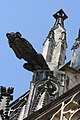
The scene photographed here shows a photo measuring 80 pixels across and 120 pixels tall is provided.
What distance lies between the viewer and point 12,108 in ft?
46.4

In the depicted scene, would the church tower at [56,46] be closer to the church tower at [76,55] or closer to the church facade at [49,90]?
the church facade at [49,90]

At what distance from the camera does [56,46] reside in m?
15.6

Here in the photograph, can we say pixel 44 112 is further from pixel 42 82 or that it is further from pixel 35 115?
pixel 42 82

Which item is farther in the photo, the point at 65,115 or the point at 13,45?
the point at 13,45

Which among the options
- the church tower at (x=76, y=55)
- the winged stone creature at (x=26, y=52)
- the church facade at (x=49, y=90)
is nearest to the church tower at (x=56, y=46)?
the church facade at (x=49, y=90)

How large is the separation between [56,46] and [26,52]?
1764 mm

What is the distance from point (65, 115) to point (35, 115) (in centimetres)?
58

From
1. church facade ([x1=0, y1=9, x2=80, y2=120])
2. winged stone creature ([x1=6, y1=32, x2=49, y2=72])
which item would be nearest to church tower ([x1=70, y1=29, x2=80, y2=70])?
church facade ([x1=0, y1=9, x2=80, y2=120])

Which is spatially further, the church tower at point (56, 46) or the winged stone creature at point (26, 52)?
the church tower at point (56, 46)

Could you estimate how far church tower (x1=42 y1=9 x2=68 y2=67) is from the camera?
1504 centimetres

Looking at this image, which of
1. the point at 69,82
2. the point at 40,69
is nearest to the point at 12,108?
the point at 40,69

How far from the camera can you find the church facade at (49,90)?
36.4 feet

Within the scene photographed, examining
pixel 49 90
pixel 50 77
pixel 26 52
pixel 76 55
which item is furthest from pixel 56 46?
pixel 49 90

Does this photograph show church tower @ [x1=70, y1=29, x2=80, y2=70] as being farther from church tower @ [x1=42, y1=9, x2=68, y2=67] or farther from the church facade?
church tower @ [x1=42, y1=9, x2=68, y2=67]
